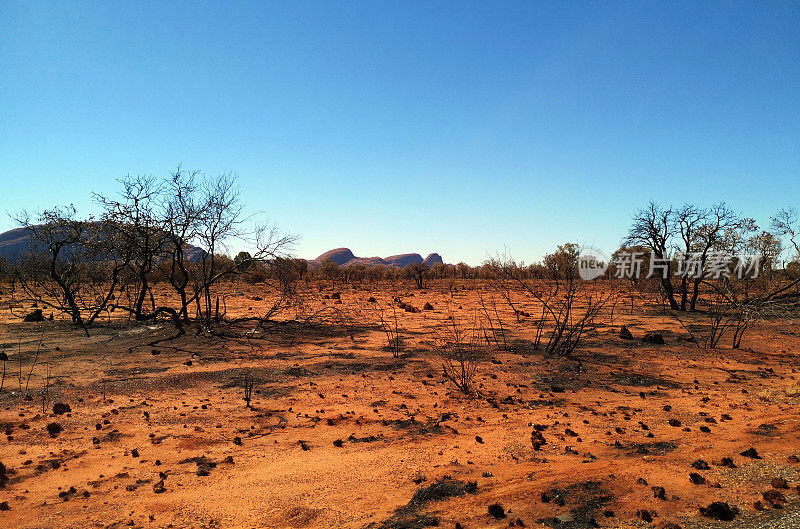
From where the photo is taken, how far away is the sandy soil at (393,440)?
354 cm

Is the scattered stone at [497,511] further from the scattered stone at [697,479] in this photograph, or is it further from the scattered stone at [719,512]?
the scattered stone at [697,479]

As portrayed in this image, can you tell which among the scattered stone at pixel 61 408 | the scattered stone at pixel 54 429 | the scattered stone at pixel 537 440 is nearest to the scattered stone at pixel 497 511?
the scattered stone at pixel 537 440

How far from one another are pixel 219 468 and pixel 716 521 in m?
4.40

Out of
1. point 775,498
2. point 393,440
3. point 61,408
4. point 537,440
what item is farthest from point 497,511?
point 61,408

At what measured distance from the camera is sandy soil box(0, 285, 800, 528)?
3.54 m

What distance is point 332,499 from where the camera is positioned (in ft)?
12.3

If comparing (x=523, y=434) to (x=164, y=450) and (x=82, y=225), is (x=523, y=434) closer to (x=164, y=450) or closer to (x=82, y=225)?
(x=164, y=450)

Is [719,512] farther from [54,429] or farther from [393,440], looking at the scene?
[54,429]

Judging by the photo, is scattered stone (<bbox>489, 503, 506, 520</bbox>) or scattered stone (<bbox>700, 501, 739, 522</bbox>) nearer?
scattered stone (<bbox>700, 501, 739, 522</bbox>)

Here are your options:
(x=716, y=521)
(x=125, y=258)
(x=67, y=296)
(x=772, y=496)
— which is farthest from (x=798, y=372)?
(x=67, y=296)

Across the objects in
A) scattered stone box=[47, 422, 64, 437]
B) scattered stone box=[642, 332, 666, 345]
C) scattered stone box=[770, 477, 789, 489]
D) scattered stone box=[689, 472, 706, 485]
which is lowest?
scattered stone box=[47, 422, 64, 437]

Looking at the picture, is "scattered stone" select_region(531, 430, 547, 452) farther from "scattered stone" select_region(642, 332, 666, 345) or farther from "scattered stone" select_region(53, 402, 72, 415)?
"scattered stone" select_region(642, 332, 666, 345)

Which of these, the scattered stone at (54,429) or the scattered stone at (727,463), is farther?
the scattered stone at (54,429)

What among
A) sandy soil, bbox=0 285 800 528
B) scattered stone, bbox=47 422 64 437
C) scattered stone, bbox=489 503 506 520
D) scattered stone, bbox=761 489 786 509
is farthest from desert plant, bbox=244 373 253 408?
scattered stone, bbox=761 489 786 509
